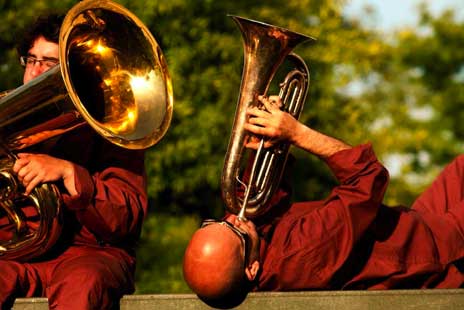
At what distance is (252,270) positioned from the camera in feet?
13.3

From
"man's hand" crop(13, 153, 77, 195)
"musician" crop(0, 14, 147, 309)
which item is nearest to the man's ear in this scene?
"musician" crop(0, 14, 147, 309)

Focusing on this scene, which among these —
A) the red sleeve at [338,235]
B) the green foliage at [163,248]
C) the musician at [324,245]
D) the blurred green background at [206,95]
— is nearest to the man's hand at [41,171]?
the musician at [324,245]

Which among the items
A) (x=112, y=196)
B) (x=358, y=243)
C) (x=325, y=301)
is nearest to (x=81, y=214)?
(x=112, y=196)

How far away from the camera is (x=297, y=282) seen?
4.09 meters

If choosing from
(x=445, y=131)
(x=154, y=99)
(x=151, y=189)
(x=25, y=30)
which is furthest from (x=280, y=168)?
(x=445, y=131)

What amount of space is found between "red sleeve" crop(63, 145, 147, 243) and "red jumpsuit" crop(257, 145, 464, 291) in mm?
528

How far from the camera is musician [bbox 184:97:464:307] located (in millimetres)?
3959

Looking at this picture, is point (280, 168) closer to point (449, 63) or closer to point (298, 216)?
point (298, 216)

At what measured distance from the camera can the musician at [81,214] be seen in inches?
152

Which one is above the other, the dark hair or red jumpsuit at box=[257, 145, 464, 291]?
the dark hair

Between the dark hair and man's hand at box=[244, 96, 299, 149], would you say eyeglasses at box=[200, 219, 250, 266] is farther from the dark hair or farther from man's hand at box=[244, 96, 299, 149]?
the dark hair

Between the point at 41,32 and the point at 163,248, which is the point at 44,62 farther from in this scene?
the point at 163,248

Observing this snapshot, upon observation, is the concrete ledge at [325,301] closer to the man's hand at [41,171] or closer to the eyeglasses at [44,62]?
the man's hand at [41,171]

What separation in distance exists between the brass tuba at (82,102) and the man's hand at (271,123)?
36 cm
